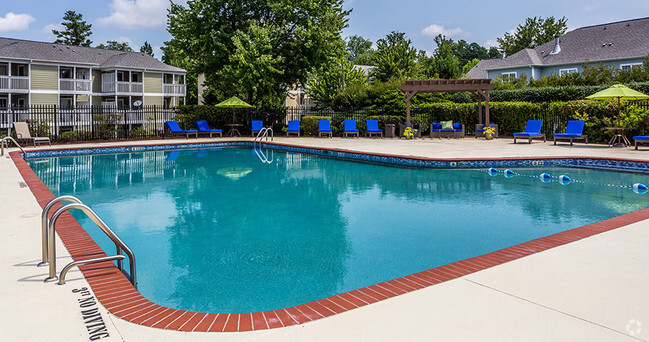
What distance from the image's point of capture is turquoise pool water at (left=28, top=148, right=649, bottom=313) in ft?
14.5

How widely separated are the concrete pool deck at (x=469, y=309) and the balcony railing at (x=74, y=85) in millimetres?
33654

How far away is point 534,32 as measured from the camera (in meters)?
49.6

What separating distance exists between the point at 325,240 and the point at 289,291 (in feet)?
5.57

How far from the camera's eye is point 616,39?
107 feet

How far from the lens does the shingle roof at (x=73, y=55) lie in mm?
A: 30906

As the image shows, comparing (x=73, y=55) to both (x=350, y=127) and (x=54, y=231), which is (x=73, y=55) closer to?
(x=350, y=127)

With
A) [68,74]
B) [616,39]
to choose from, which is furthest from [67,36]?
[616,39]

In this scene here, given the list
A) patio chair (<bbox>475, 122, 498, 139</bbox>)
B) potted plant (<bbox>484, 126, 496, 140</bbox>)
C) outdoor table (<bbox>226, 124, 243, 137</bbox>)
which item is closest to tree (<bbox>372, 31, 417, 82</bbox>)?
patio chair (<bbox>475, 122, 498, 139</bbox>)

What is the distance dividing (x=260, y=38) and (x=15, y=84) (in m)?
19.1

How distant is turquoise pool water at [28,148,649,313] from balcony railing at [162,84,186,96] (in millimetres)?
28515

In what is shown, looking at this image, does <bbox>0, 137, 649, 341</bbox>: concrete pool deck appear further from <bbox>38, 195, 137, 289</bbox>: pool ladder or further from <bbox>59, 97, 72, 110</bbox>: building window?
<bbox>59, 97, 72, 110</bbox>: building window

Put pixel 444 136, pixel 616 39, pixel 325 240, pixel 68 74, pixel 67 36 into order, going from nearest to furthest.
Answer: pixel 325 240 → pixel 444 136 → pixel 616 39 → pixel 68 74 → pixel 67 36

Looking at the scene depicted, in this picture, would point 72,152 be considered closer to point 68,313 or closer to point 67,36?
point 68,313

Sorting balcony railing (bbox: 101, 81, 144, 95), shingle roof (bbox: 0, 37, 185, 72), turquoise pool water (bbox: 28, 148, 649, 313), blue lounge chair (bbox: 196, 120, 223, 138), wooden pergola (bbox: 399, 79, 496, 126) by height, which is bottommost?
turquoise pool water (bbox: 28, 148, 649, 313)
